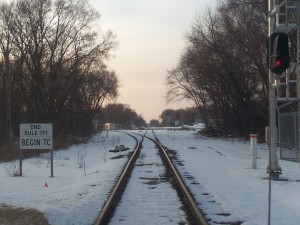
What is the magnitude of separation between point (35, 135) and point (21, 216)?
8.71m

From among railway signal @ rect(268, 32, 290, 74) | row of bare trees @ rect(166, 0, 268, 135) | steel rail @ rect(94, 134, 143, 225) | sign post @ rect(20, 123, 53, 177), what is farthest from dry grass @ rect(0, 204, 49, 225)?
row of bare trees @ rect(166, 0, 268, 135)

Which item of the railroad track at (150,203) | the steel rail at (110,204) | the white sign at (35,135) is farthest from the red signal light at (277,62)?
the white sign at (35,135)

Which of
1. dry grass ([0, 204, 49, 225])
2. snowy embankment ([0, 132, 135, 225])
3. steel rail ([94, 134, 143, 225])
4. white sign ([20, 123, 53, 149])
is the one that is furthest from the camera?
white sign ([20, 123, 53, 149])

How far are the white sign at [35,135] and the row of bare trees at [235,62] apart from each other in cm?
2297

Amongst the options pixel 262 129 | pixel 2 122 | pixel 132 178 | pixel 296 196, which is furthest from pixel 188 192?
pixel 2 122

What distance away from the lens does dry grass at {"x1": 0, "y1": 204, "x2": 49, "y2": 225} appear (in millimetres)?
9419

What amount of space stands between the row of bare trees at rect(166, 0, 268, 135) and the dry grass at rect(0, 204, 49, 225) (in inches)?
1163

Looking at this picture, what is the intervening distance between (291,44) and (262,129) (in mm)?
11404

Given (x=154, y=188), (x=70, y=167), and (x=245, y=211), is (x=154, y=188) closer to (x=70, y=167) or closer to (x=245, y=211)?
(x=245, y=211)

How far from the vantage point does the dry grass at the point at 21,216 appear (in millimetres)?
9419

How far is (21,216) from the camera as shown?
Answer: 32.7ft

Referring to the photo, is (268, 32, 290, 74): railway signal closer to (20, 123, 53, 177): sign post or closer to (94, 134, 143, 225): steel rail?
(94, 134, 143, 225): steel rail

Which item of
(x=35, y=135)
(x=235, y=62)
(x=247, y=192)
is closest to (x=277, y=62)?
(x=247, y=192)

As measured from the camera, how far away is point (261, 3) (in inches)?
1454
